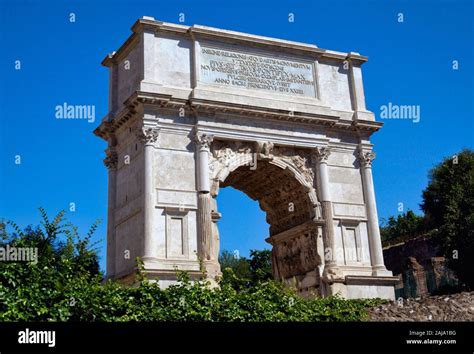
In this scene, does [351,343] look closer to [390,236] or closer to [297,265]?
[297,265]

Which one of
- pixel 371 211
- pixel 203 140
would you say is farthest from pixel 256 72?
pixel 371 211

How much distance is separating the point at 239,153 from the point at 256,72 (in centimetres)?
369

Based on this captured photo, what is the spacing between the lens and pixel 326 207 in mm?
26703

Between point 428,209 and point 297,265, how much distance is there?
56.4ft

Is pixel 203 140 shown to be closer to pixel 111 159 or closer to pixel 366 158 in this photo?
pixel 111 159

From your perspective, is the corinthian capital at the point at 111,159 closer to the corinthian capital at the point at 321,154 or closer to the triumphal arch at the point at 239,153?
the triumphal arch at the point at 239,153

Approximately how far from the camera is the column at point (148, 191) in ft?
76.0

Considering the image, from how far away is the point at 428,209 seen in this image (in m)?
42.2

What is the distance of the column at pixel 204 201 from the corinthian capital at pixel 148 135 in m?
1.63

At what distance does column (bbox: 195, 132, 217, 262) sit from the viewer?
23938 mm

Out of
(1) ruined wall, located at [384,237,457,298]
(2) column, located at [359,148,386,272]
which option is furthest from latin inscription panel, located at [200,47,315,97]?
(1) ruined wall, located at [384,237,457,298]

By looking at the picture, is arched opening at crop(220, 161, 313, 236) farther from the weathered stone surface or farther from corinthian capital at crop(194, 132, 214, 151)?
the weathered stone surface

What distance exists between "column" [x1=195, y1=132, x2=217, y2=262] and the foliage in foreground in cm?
372

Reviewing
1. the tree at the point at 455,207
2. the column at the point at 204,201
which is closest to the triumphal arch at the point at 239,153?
the column at the point at 204,201
